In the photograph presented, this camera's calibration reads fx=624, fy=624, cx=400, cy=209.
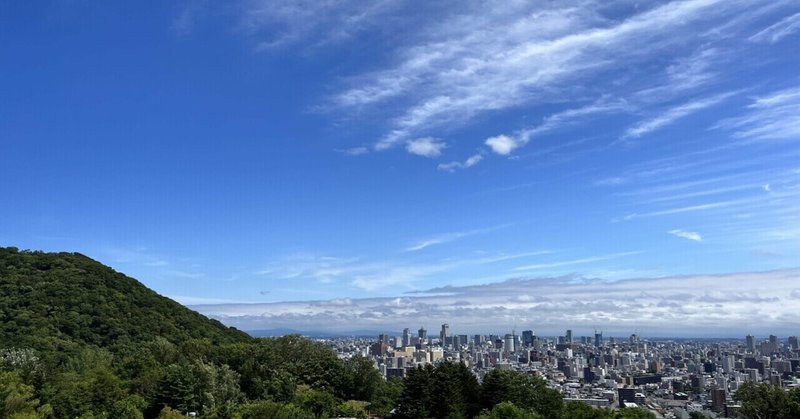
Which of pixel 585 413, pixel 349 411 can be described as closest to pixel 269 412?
pixel 349 411

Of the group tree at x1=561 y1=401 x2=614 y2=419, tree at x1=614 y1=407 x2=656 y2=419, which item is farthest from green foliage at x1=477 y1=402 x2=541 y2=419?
tree at x1=614 y1=407 x2=656 y2=419

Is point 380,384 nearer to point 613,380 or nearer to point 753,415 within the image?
point 753,415

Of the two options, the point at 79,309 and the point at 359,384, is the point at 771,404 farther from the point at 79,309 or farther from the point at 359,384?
the point at 79,309

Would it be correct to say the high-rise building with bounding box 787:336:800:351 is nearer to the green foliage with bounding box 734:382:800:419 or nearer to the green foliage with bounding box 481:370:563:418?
the green foliage with bounding box 734:382:800:419

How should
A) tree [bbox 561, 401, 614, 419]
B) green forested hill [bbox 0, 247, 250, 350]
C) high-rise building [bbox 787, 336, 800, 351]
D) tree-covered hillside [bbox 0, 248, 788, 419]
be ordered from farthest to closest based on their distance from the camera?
high-rise building [bbox 787, 336, 800, 351] < green forested hill [bbox 0, 247, 250, 350] < tree-covered hillside [bbox 0, 248, 788, 419] < tree [bbox 561, 401, 614, 419]

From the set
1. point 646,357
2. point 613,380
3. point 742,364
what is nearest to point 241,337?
point 613,380

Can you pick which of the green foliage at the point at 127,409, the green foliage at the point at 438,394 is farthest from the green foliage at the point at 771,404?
the green foliage at the point at 127,409
